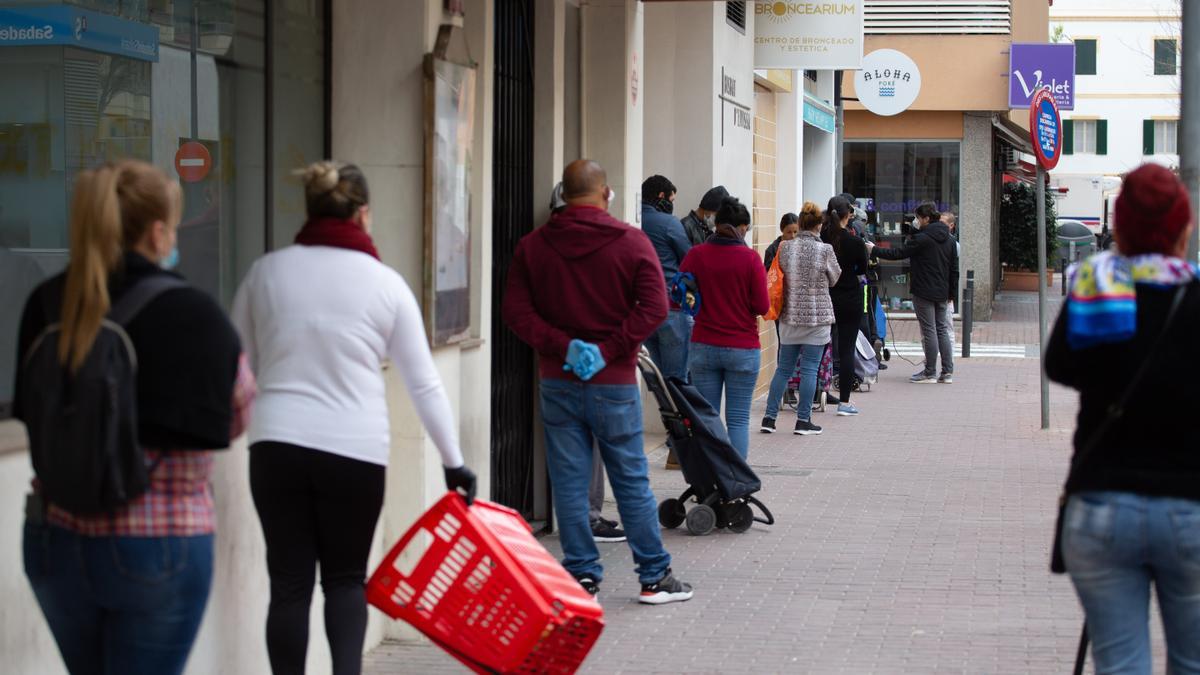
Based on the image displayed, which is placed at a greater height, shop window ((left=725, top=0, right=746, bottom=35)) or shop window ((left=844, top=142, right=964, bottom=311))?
shop window ((left=725, top=0, right=746, bottom=35))

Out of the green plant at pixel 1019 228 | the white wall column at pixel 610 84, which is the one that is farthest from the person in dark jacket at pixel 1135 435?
the green plant at pixel 1019 228

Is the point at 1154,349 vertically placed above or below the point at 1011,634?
above

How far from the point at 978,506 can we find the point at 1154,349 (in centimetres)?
671

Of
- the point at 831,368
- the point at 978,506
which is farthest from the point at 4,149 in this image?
the point at 831,368

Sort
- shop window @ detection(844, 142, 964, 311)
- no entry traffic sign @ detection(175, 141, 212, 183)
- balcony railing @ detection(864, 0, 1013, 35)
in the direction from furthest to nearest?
shop window @ detection(844, 142, 964, 311) < balcony railing @ detection(864, 0, 1013, 35) < no entry traffic sign @ detection(175, 141, 212, 183)

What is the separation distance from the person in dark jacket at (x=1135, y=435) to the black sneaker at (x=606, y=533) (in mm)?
5026

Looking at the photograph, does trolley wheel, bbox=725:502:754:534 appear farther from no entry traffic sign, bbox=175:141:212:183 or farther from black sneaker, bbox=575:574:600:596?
no entry traffic sign, bbox=175:141:212:183

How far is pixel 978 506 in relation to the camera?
33.8 ft

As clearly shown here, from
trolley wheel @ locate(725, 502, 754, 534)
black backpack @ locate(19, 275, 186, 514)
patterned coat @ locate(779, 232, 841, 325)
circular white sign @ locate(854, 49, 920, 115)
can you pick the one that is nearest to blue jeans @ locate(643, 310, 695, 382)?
trolley wheel @ locate(725, 502, 754, 534)

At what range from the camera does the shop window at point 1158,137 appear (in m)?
66.4

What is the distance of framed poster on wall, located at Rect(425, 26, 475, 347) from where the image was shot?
6.53m

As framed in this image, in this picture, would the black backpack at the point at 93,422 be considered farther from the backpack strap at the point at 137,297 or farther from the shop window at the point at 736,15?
the shop window at the point at 736,15

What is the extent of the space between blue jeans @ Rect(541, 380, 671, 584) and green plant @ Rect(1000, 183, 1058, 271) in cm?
2757

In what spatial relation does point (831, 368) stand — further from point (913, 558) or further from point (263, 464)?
point (263, 464)
